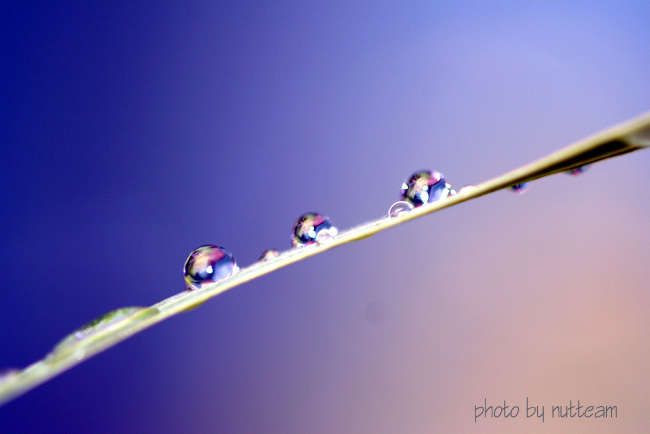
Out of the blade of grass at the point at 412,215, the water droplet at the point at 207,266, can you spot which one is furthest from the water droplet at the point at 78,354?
the water droplet at the point at 207,266

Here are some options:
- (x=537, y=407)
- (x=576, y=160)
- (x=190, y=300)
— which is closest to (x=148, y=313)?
(x=190, y=300)

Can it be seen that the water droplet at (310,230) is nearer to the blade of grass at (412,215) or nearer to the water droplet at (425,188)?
the water droplet at (425,188)

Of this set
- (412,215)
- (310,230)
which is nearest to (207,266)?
(310,230)

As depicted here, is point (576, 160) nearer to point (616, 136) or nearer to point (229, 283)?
point (616, 136)

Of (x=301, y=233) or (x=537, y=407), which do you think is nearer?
(x=301, y=233)

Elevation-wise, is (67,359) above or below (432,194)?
below

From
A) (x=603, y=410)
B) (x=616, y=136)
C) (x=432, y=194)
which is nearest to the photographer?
(x=616, y=136)
